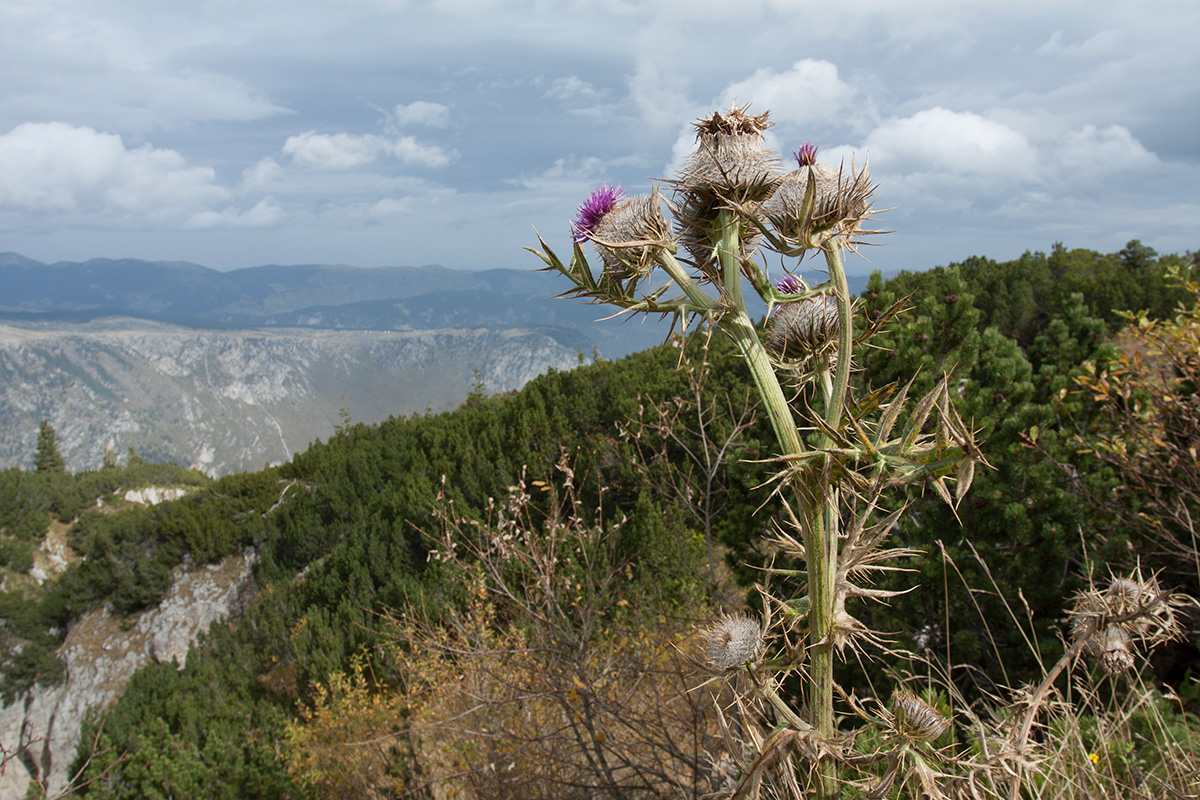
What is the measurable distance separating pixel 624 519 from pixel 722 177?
228 inches

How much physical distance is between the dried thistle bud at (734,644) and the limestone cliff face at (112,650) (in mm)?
19768

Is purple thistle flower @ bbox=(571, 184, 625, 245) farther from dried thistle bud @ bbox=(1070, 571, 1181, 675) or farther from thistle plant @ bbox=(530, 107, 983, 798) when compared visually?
dried thistle bud @ bbox=(1070, 571, 1181, 675)

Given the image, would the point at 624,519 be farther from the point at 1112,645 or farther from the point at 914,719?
the point at 914,719

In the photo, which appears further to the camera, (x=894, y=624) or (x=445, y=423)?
(x=445, y=423)

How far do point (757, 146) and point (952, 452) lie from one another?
0.85m

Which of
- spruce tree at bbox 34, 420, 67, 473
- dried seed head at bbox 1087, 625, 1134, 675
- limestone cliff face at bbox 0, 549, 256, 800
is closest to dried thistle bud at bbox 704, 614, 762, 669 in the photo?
dried seed head at bbox 1087, 625, 1134, 675

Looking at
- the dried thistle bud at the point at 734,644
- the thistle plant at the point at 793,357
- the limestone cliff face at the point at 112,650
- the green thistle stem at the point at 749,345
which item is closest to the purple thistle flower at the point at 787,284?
the thistle plant at the point at 793,357

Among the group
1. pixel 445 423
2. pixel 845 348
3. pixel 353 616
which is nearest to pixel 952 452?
pixel 845 348

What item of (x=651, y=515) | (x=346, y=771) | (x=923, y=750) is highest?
(x=923, y=750)

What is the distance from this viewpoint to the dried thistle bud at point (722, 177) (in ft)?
4.76

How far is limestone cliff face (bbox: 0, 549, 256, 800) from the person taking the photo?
18.1 m

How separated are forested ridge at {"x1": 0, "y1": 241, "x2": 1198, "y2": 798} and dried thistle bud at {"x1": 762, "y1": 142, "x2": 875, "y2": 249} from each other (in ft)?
0.69

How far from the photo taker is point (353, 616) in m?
10.7

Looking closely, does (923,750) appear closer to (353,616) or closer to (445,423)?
(353,616)
